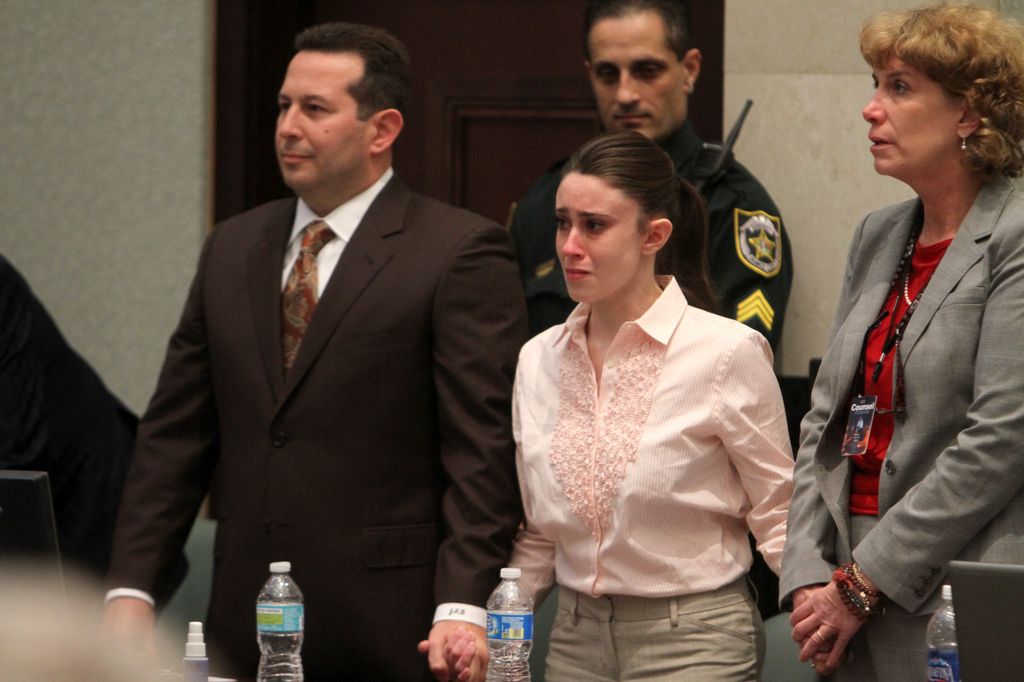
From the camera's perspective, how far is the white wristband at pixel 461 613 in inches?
109

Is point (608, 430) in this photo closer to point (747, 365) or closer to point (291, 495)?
point (747, 365)

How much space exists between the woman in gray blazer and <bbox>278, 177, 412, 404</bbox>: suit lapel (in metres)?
0.97

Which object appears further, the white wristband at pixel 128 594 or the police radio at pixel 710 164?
the police radio at pixel 710 164

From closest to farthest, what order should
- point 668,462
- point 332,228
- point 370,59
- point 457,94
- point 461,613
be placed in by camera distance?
point 668,462, point 461,613, point 332,228, point 370,59, point 457,94

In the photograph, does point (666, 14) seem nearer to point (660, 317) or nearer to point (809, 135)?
point (809, 135)

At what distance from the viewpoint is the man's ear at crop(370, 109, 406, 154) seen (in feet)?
10.4

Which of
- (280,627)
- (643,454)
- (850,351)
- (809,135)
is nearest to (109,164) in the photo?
(809,135)

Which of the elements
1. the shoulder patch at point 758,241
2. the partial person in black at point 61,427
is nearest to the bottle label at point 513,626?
the shoulder patch at point 758,241

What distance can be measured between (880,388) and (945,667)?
52 cm

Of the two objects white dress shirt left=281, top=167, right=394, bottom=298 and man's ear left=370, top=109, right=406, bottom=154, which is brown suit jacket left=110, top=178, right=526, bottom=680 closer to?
white dress shirt left=281, top=167, right=394, bottom=298

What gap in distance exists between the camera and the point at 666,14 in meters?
3.43

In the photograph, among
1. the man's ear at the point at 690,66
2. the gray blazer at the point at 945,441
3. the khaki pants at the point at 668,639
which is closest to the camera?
the gray blazer at the point at 945,441

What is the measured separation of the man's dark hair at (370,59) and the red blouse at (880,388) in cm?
124

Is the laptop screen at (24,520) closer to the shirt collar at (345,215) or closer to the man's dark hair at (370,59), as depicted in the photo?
the shirt collar at (345,215)
